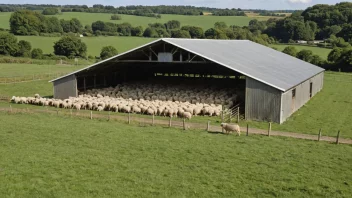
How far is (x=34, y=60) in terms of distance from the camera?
78.5m

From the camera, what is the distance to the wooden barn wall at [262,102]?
27.2 meters

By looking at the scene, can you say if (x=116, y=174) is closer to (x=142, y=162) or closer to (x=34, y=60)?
(x=142, y=162)

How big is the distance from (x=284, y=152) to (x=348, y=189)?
4638 millimetres

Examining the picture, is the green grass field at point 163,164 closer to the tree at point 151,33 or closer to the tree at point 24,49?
the tree at point 24,49

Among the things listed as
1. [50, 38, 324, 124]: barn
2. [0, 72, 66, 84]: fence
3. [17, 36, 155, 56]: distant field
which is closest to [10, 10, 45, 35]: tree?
[17, 36, 155, 56]: distant field

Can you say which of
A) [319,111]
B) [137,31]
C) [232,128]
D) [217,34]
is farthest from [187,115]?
[137,31]

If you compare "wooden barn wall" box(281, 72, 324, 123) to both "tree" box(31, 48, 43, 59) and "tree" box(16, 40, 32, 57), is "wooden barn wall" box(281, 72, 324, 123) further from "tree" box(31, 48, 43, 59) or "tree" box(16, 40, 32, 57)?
"tree" box(16, 40, 32, 57)

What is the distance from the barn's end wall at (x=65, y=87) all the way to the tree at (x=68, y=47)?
173 feet

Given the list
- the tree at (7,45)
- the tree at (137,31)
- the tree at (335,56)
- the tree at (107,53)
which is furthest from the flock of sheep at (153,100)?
the tree at (137,31)

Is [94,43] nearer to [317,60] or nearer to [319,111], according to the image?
[317,60]

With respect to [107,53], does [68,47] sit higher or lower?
higher

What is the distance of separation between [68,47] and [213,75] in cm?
4627

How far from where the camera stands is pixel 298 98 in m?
32.9

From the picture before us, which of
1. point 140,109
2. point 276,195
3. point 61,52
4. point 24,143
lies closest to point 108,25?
point 61,52
